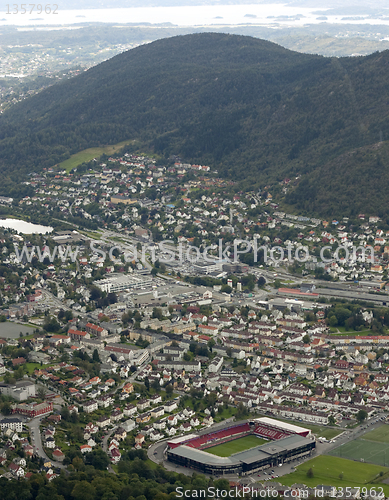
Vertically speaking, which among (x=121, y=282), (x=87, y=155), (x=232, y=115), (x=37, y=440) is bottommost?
(x=121, y=282)

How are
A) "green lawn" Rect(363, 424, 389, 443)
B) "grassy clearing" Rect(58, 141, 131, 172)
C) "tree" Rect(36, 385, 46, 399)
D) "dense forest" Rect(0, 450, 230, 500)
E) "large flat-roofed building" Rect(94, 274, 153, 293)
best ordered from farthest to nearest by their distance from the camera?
"grassy clearing" Rect(58, 141, 131, 172) < "large flat-roofed building" Rect(94, 274, 153, 293) < "tree" Rect(36, 385, 46, 399) < "green lawn" Rect(363, 424, 389, 443) < "dense forest" Rect(0, 450, 230, 500)

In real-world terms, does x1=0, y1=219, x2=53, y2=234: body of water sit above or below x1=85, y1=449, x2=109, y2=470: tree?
below

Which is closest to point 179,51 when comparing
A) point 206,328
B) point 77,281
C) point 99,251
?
point 99,251

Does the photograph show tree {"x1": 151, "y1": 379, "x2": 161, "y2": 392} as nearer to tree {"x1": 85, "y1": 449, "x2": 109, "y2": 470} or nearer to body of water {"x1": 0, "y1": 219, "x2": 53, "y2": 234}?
tree {"x1": 85, "y1": 449, "x2": 109, "y2": 470}

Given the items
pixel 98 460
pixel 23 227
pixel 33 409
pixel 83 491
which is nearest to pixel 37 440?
pixel 33 409

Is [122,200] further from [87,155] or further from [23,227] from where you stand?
[87,155]

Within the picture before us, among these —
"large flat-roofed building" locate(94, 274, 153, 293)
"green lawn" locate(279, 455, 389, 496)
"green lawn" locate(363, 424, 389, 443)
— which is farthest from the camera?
"large flat-roofed building" locate(94, 274, 153, 293)

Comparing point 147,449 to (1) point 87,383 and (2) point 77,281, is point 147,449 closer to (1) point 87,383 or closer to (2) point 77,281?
(1) point 87,383

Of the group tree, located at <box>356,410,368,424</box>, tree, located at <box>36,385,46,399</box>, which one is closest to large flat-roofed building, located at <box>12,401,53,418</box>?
tree, located at <box>36,385,46,399</box>
